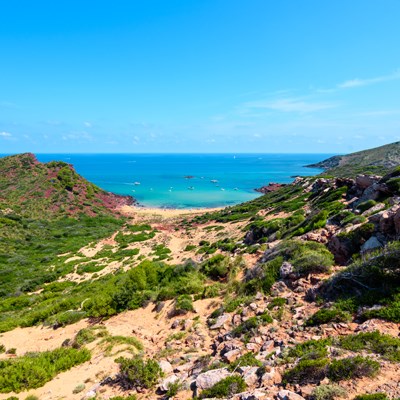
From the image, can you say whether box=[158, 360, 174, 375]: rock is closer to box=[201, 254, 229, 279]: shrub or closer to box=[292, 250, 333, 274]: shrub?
box=[292, 250, 333, 274]: shrub

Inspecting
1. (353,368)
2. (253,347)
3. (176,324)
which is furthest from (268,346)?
(176,324)

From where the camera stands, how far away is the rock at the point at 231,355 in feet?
23.6

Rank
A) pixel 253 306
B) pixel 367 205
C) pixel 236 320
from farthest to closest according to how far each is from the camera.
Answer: pixel 367 205, pixel 253 306, pixel 236 320

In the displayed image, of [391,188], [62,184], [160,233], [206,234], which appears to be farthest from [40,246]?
[391,188]

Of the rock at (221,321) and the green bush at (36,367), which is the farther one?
the rock at (221,321)

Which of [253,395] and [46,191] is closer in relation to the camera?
[253,395]

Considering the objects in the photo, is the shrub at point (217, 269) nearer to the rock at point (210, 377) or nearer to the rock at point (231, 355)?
the rock at point (231, 355)

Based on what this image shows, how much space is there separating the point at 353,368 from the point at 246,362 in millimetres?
2414

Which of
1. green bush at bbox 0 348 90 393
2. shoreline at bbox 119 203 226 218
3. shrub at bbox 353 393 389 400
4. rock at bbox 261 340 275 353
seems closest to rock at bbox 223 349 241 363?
rock at bbox 261 340 275 353

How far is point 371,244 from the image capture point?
35.1 ft

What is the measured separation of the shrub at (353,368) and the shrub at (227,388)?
1824 millimetres

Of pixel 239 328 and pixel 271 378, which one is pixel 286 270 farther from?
pixel 271 378

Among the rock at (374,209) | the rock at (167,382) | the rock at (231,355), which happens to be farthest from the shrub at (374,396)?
the rock at (374,209)

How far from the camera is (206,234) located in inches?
1395
